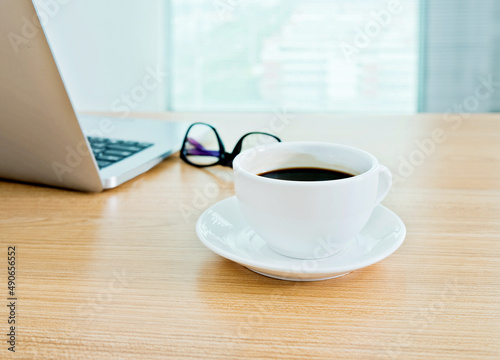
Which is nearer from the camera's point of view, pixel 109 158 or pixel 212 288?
pixel 212 288

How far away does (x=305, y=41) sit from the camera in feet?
10.7

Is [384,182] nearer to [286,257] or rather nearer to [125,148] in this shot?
[286,257]

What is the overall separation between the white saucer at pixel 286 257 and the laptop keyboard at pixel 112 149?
27 centimetres

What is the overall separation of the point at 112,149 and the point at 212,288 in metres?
0.45

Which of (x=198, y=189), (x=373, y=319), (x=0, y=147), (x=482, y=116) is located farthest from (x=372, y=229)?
(x=482, y=116)

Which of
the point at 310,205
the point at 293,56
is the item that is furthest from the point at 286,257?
the point at 293,56

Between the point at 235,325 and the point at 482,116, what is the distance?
1.02 m

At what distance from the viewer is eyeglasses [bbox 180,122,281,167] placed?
0.76 meters

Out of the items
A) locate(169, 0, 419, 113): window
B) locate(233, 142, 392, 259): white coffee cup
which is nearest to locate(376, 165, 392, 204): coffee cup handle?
locate(233, 142, 392, 259): white coffee cup

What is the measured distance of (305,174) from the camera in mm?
466

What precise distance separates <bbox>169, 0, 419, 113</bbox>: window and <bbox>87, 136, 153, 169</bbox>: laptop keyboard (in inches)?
103

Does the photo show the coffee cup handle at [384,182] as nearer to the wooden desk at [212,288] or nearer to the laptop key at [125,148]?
the wooden desk at [212,288]

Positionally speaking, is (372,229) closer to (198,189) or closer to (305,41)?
(198,189)

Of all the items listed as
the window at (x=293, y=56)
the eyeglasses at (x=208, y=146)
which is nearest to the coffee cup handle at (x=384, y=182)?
the eyeglasses at (x=208, y=146)
